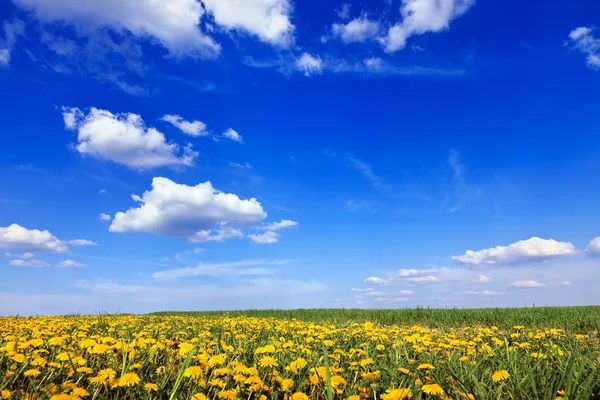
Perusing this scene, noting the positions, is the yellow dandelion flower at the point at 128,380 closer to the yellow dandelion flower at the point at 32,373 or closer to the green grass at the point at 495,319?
the yellow dandelion flower at the point at 32,373


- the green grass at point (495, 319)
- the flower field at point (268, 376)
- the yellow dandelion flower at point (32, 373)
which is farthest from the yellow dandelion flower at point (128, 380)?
the green grass at point (495, 319)

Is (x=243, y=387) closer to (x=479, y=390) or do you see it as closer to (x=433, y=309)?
(x=479, y=390)

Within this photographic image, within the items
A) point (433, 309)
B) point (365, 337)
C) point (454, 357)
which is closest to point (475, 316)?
point (433, 309)

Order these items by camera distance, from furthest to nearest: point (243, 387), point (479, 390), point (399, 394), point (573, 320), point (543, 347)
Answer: point (573, 320) → point (543, 347) → point (243, 387) → point (479, 390) → point (399, 394)

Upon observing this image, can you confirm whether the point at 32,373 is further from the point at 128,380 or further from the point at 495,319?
the point at 495,319

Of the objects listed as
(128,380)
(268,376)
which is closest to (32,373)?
(128,380)

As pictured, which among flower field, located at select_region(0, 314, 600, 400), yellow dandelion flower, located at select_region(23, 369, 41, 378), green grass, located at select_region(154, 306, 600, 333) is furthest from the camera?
green grass, located at select_region(154, 306, 600, 333)

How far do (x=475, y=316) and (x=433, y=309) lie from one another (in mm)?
3909

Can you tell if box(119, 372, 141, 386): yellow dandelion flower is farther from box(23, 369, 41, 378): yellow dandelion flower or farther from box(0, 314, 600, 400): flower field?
box(23, 369, 41, 378): yellow dandelion flower

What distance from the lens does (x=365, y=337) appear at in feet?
26.1

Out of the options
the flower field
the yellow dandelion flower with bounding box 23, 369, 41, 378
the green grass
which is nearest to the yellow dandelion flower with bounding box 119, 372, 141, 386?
Answer: the flower field

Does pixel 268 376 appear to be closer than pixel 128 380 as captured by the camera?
No

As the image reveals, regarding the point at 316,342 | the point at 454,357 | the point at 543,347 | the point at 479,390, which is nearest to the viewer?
the point at 479,390

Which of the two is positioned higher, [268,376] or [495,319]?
[268,376]
